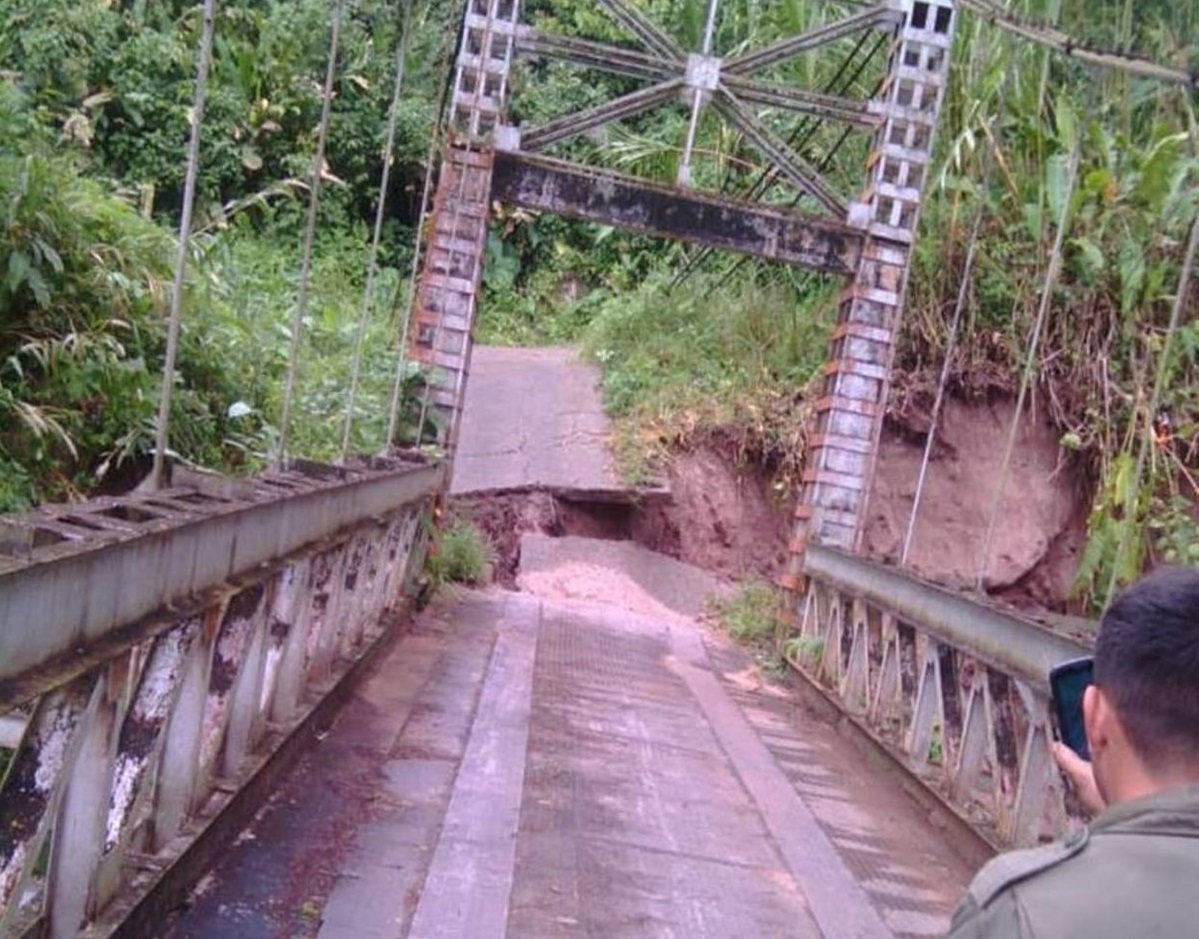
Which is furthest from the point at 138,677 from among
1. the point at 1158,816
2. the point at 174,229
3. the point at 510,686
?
the point at 174,229

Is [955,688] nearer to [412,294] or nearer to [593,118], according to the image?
[412,294]

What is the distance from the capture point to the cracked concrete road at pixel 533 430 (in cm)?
1283

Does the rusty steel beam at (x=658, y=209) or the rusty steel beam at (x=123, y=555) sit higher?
the rusty steel beam at (x=658, y=209)

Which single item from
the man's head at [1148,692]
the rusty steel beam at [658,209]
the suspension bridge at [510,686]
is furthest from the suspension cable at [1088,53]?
the man's head at [1148,692]

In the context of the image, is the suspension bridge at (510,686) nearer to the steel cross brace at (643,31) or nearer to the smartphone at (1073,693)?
the steel cross brace at (643,31)

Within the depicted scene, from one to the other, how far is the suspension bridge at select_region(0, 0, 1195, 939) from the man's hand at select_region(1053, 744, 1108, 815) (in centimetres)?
161

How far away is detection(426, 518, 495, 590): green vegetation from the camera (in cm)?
1086

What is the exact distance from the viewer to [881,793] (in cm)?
659

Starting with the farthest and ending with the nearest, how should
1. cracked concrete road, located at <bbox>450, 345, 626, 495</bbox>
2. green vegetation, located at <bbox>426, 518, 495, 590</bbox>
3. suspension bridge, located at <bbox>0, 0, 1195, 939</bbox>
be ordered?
cracked concrete road, located at <bbox>450, 345, 626, 495</bbox> < green vegetation, located at <bbox>426, 518, 495, 590</bbox> < suspension bridge, located at <bbox>0, 0, 1195, 939</bbox>

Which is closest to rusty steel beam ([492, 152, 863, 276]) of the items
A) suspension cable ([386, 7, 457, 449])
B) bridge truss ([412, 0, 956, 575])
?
bridge truss ([412, 0, 956, 575])

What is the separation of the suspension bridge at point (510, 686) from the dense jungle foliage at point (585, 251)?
845 mm

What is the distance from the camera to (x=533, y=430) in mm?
14062

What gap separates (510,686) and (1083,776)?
19.5 feet

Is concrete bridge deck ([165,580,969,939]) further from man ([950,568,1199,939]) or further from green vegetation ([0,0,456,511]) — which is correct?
man ([950,568,1199,939])
